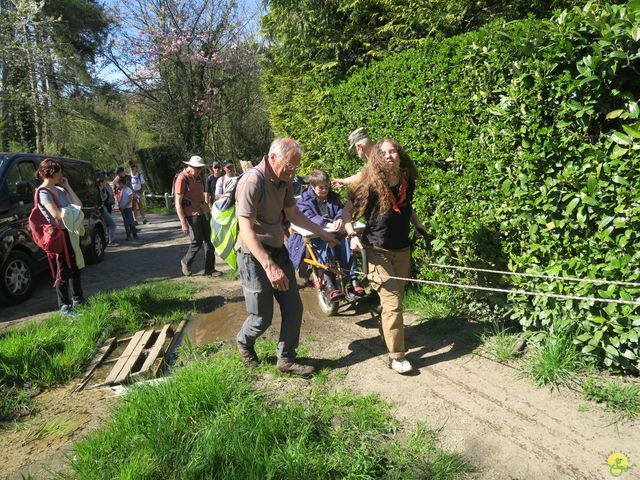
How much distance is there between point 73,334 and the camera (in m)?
4.60

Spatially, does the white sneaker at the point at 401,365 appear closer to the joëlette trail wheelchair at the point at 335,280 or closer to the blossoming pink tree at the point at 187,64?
the joëlette trail wheelchair at the point at 335,280

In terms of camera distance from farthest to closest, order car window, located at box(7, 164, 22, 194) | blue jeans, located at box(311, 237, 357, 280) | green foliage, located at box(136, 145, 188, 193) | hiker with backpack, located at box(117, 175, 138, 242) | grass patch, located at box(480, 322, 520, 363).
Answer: green foliage, located at box(136, 145, 188, 193) < hiker with backpack, located at box(117, 175, 138, 242) < car window, located at box(7, 164, 22, 194) < blue jeans, located at box(311, 237, 357, 280) < grass patch, located at box(480, 322, 520, 363)

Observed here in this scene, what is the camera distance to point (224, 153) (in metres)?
22.4

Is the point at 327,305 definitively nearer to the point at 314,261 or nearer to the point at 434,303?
the point at 314,261

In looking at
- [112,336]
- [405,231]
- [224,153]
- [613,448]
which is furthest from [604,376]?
[224,153]

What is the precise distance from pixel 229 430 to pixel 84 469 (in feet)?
2.70

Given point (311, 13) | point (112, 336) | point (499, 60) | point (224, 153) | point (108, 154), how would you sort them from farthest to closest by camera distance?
point (108, 154)
point (224, 153)
point (311, 13)
point (112, 336)
point (499, 60)

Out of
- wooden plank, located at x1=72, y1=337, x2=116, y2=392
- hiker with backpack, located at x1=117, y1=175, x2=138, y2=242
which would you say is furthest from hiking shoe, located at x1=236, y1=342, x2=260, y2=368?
hiker with backpack, located at x1=117, y1=175, x2=138, y2=242

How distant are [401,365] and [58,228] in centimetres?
405

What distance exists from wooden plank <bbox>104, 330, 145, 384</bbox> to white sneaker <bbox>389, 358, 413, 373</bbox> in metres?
2.41

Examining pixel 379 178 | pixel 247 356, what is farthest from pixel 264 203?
pixel 247 356

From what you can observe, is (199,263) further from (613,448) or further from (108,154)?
(108,154)

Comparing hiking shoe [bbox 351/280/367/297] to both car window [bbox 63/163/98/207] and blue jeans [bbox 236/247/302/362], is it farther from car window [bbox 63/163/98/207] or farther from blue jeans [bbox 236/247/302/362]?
car window [bbox 63/163/98/207]

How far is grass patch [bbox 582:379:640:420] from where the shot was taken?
9.12ft
